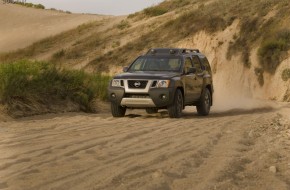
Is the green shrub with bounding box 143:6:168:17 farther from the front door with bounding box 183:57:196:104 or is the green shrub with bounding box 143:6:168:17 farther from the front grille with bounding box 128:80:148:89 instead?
the front grille with bounding box 128:80:148:89

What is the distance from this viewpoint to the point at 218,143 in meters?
10.5

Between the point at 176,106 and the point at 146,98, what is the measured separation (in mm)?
779

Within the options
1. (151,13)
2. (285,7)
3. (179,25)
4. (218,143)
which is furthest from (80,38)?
(218,143)

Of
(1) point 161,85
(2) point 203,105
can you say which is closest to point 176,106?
(1) point 161,85

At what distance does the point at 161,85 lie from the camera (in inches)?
634

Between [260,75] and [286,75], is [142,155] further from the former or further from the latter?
[260,75]

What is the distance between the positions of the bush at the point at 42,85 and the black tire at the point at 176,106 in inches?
122

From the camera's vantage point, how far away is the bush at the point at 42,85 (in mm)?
15883

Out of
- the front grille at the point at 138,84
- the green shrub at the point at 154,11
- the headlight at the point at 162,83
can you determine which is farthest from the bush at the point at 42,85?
the green shrub at the point at 154,11

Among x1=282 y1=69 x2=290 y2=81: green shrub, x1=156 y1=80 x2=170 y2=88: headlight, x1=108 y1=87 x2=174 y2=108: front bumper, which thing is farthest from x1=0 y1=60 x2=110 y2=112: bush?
x1=282 y1=69 x2=290 y2=81: green shrub

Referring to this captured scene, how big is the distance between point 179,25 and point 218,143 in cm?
3647

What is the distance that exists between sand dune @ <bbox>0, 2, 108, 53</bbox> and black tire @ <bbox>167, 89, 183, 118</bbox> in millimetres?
43953

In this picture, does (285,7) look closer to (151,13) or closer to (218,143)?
(151,13)

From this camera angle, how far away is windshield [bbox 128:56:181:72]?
17328mm
